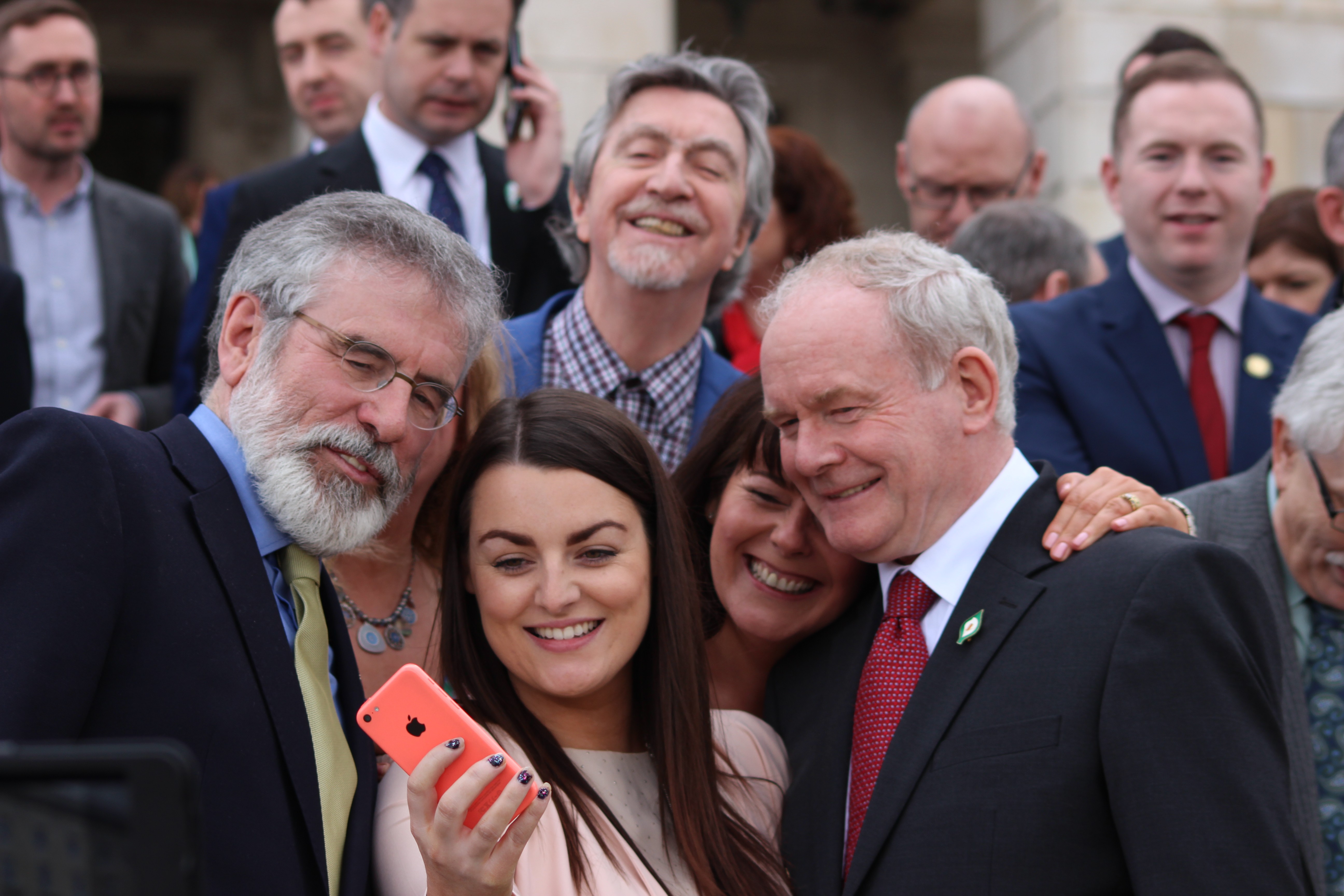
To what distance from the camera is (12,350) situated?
4332 millimetres

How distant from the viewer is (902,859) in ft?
8.17

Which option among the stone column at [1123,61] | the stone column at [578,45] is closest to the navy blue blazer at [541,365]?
the stone column at [578,45]

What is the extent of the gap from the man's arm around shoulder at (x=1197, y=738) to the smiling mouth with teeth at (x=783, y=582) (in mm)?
855

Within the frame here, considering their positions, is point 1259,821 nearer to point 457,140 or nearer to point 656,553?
point 656,553

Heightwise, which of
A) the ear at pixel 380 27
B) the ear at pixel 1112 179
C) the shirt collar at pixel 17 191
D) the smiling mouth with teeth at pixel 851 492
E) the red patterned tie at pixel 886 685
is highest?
the ear at pixel 380 27

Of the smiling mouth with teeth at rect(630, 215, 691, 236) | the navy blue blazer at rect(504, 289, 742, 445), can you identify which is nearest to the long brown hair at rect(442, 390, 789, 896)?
the navy blue blazer at rect(504, 289, 742, 445)

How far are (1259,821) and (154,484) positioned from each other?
75.3 inches

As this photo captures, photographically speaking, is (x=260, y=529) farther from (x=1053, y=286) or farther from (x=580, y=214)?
(x=1053, y=286)

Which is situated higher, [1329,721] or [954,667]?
[954,667]

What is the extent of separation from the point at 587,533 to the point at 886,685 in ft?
2.21

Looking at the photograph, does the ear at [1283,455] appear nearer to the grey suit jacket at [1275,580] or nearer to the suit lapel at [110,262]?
the grey suit jacket at [1275,580]

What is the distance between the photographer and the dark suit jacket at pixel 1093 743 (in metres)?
2.29

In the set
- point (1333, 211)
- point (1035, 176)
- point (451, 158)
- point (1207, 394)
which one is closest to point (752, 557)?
point (1207, 394)

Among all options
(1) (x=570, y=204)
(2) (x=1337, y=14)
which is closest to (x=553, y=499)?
(1) (x=570, y=204)
